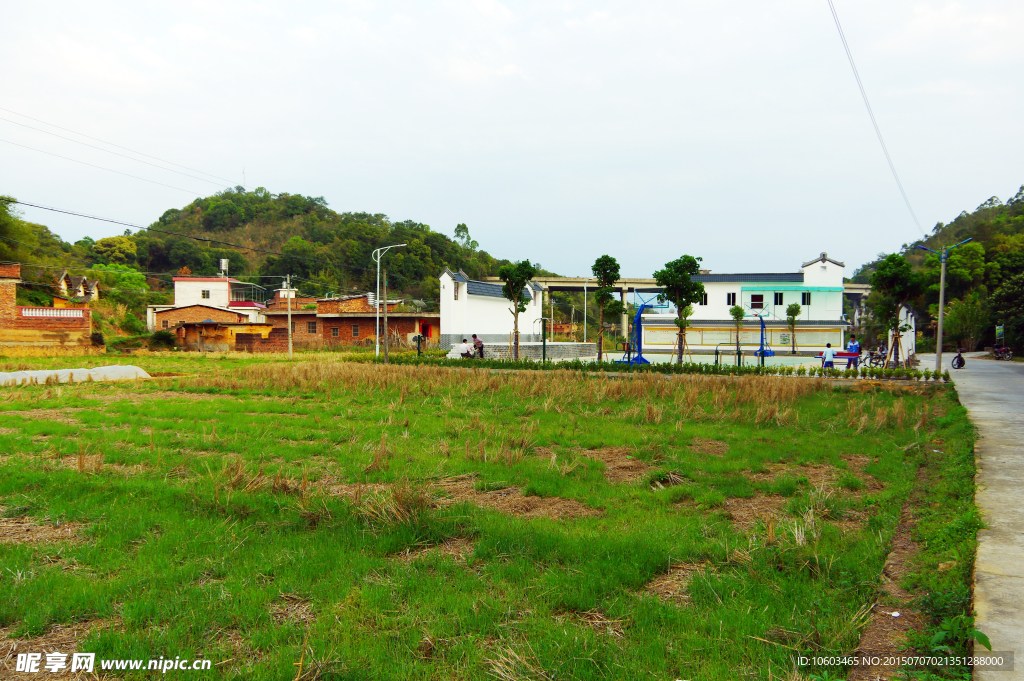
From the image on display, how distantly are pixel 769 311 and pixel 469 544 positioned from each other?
158 feet

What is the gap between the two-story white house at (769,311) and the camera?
46344 mm

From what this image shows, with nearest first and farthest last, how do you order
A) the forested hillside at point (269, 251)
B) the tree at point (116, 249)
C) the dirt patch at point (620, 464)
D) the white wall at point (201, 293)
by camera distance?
1. the dirt patch at point (620, 464)
2. the white wall at point (201, 293)
3. the forested hillside at point (269, 251)
4. the tree at point (116, 249)

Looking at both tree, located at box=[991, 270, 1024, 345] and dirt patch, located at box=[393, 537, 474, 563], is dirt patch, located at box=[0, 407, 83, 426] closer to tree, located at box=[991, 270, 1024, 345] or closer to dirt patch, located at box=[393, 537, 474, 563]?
→ dirt patch, located at box=[393, 537, 474, 563]

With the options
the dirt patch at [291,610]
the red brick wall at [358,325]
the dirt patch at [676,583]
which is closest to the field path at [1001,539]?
the dirt patch at [676,583]

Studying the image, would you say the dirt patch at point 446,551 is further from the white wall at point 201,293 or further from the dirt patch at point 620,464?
the white wall at point 201,293

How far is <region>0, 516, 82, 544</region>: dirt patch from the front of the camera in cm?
488

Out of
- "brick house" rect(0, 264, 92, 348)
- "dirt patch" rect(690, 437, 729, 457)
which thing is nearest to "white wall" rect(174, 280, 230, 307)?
"brick house" rect(0, 264, 92, 348)

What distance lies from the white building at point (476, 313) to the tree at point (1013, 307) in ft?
100

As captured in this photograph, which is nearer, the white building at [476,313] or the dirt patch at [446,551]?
the dirt patch at [446,551]

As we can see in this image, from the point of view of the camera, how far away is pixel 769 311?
158 feet

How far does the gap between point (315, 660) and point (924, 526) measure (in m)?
5.01

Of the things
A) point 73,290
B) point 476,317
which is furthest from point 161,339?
A: point 476,317

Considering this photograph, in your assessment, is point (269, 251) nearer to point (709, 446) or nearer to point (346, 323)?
→ point (346, 323)

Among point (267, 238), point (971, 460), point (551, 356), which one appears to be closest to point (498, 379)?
point (971, 460)
